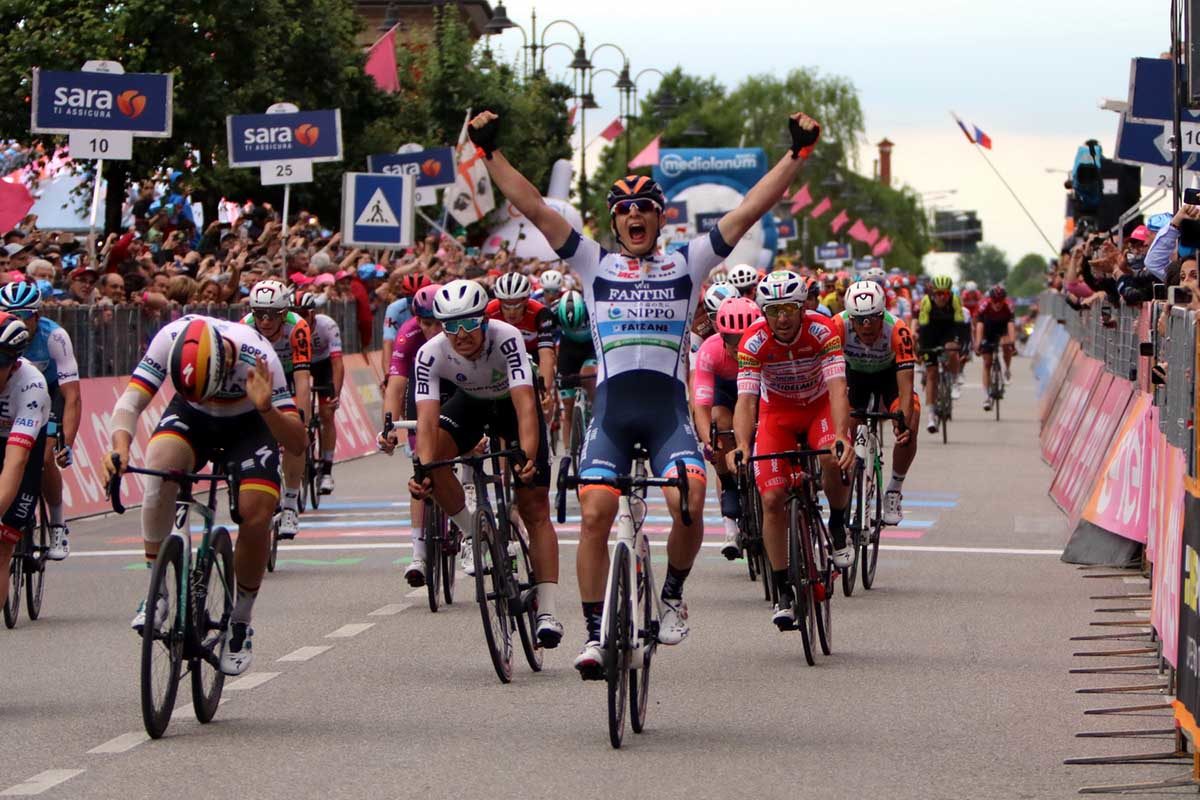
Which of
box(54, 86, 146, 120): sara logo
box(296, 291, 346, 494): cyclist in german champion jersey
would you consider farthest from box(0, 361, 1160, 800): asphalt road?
box(54, 86, 146, 120): sara logo

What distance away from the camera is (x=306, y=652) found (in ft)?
38.8

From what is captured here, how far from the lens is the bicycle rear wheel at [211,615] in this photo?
9469 mm

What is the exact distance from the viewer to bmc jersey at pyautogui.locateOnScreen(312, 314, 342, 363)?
62.4 ft

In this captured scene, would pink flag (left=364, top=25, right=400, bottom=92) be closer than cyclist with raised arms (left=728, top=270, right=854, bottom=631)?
No

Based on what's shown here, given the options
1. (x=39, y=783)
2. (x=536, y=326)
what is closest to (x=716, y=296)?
(x=536, y=326)

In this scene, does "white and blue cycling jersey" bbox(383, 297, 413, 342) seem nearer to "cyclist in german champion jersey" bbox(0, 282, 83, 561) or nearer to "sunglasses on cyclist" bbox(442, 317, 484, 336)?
"cyclist in german champion jersey" bbox(0, 282, 83, 561)

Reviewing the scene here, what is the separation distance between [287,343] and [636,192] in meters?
7.33

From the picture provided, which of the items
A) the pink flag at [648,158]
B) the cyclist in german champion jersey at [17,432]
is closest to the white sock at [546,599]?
the cyclist in german champion jersey at [17,432]

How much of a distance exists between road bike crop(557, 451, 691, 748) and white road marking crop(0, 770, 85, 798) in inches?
77.9

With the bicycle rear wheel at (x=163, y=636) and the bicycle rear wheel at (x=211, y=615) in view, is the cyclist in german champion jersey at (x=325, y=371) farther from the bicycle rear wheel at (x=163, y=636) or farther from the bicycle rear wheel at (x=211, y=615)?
the bicycle rear wheel at (x=163, y=636)

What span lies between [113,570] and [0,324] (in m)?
6.06

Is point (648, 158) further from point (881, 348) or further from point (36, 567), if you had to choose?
point (36, 567)

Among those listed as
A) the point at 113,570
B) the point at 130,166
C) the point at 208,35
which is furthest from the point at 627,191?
the point at 208,35

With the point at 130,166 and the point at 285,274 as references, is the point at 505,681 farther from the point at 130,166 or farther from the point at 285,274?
the point at 130,166
